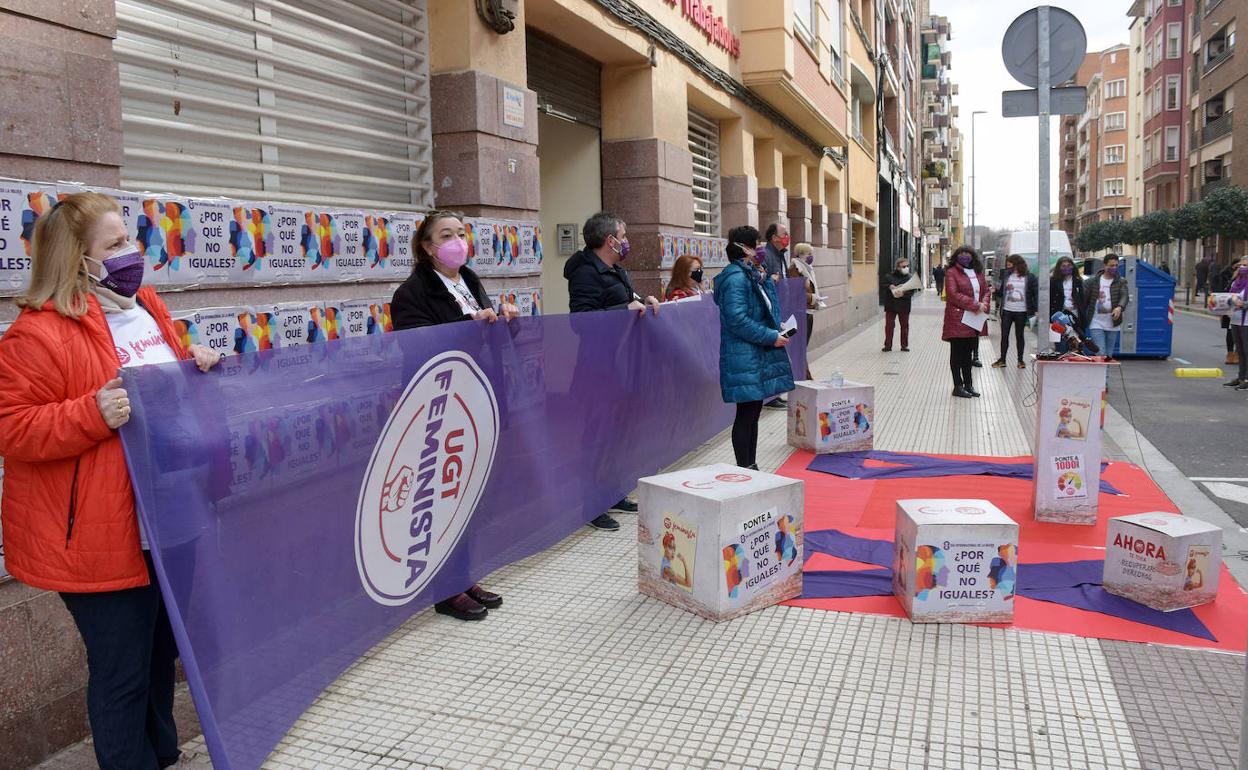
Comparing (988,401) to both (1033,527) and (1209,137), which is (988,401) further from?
(1209,137)

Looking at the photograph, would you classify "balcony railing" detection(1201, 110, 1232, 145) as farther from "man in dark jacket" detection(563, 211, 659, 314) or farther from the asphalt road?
"man in dark jacket" detection(563, 211, 659, 314)

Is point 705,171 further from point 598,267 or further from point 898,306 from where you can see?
point 598,267

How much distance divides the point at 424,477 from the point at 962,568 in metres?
2.38

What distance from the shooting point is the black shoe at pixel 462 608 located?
4.47 meters

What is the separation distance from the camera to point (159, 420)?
9.16 ft

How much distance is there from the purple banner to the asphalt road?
4.46 meters

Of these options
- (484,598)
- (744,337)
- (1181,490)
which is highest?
(744,337)

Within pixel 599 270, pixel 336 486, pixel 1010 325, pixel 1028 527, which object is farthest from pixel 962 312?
pixel 336 486

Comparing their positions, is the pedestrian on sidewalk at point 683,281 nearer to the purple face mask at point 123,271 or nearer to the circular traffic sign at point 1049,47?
the circular traffic sign at point 1049,47

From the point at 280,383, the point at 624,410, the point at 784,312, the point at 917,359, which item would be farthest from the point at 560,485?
the point at 917,359

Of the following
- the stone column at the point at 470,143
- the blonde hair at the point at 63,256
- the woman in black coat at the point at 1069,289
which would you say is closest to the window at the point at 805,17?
the woman in black coat at the point at 1069,289

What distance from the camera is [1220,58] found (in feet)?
160

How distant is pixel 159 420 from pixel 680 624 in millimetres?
2448

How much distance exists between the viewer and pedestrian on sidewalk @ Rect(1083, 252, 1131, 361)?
514 inches
